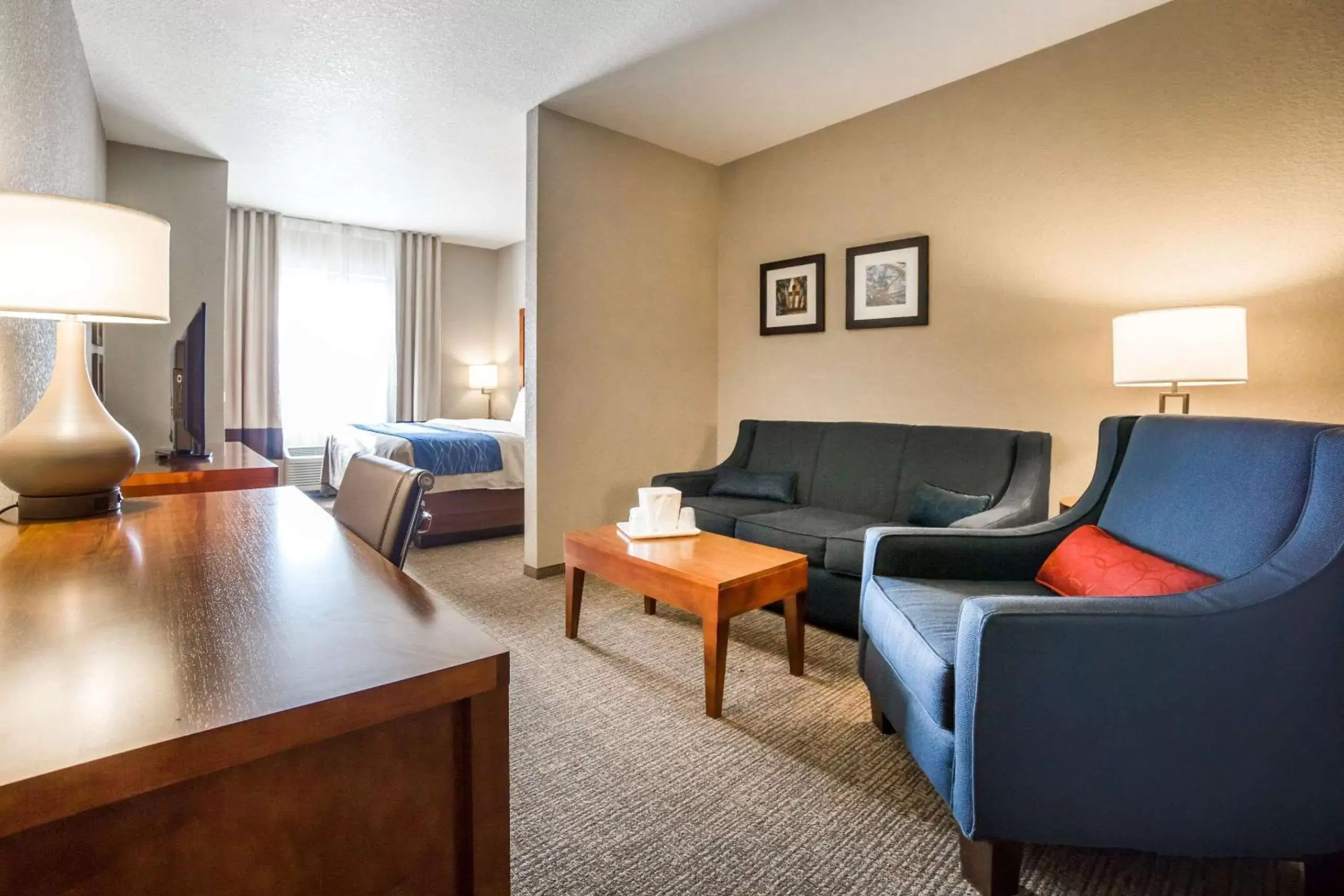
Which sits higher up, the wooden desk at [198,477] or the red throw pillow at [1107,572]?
the wooden desk at [198,477]

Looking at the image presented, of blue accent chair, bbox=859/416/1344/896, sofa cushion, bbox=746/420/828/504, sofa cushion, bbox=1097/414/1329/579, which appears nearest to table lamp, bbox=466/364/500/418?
sofa cushion, bbox=746/420/828/504

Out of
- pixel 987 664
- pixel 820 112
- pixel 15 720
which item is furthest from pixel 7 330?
pixel 820 112

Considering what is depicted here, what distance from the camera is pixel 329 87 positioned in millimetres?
3293

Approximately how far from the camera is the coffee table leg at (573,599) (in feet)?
8.76

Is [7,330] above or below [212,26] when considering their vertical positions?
below

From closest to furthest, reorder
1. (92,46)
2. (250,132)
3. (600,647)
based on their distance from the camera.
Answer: (600,647)
(92,46)
(250,132)

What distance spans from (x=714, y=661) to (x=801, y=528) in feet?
3.45

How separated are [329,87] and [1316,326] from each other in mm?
4345

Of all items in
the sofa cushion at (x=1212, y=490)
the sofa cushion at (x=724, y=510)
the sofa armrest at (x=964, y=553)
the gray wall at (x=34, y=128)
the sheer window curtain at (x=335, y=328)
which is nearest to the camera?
the sofa cushion at (x=1212, y=490)

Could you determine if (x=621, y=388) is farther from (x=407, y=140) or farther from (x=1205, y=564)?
(x=1205, y=564)

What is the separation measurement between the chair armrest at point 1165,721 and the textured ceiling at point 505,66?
2508mm

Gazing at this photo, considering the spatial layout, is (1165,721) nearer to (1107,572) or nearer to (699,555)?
(1107,572)

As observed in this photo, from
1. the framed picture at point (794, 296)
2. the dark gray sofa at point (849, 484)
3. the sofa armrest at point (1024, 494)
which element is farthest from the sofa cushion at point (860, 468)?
the framed picture at point (794, 296)

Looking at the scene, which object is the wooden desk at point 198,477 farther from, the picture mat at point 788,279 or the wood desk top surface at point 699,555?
the picture mat at point 788,279
